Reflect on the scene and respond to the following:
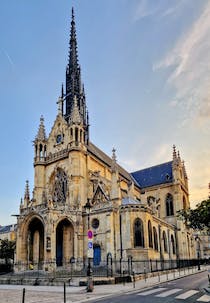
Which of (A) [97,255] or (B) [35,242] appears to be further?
(B) [35,242]

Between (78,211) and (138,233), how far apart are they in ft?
22.8

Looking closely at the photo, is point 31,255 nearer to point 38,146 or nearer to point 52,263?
point 52,263

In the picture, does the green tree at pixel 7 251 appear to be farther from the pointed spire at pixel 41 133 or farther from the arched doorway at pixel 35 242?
the pointed spire at pixel 41 133

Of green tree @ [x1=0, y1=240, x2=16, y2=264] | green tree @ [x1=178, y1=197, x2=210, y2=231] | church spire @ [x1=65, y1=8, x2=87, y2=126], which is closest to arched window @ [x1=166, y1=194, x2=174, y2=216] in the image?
church spire @ [x1=65, y1=8, x2=87, y2=126]

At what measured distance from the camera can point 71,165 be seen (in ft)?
117

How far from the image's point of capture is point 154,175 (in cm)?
5581

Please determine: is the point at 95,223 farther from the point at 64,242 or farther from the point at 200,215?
the point at 200,215

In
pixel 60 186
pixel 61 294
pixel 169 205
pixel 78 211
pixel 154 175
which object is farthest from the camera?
pixel 154 175

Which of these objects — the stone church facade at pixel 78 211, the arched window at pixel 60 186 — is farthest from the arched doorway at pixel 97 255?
the arched window at pixel 60 186

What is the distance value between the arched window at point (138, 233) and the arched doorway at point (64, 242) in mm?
7086

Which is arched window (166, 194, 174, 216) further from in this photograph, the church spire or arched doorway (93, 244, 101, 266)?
arched doorway (93, 244, 101, 266)

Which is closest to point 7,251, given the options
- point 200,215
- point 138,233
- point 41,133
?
point 41,133

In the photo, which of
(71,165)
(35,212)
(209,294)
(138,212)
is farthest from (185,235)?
(209,294)

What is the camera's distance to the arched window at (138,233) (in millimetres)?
30484
